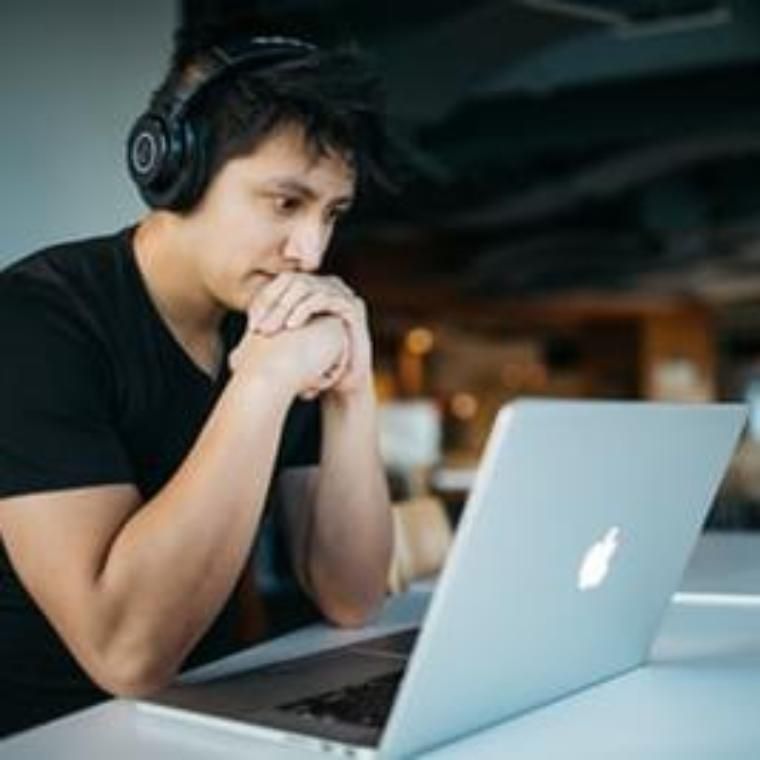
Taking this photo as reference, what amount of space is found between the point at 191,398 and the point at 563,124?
13.2ft

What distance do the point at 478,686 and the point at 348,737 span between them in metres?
0.11

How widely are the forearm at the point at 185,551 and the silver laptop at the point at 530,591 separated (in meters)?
0.06

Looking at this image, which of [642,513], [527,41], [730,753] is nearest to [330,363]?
[642,513]

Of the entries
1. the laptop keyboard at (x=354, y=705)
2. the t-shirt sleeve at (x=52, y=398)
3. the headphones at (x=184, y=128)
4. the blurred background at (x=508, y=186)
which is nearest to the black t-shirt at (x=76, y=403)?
the t-shirt sleeve at (x=52, y=398)

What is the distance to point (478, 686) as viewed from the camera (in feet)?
2.98

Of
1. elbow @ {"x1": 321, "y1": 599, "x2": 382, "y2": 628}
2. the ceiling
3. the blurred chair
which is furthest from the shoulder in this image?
the blurred chair

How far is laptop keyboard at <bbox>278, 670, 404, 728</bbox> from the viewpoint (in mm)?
938

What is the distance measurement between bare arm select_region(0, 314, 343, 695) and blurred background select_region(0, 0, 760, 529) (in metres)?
0.23

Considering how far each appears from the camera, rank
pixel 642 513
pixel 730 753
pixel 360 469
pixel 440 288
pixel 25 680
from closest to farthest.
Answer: pixel 730 753 → pixel 642 513 → pixel 25 680 → pixel 360 469 → pixel 440 288

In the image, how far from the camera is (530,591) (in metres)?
0.91

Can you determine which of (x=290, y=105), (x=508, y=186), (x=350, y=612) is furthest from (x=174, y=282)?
(x=508, y=186)

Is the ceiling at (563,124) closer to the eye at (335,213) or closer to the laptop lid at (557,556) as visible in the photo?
the eye at (335,213)

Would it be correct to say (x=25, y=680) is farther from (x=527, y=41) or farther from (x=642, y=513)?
(x=527, y=41)

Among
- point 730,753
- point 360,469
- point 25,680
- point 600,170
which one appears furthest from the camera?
point 600,170
